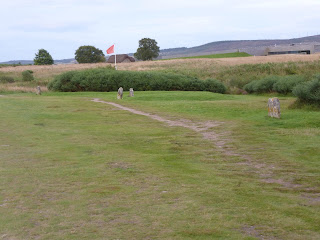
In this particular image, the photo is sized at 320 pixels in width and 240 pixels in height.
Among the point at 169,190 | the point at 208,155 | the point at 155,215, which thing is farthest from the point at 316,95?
the point at 155,215

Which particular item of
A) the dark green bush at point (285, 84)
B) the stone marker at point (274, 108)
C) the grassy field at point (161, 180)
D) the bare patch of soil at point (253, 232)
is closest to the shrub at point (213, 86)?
the dark green bush at point (285, 84)

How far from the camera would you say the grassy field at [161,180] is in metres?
5.88

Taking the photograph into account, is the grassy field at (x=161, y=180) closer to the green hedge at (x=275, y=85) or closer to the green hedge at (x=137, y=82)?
the green hedge at (x=275, y=85)

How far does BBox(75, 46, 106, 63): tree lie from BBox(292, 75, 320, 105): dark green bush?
96917 millimetres

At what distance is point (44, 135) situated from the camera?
14664 millimetres

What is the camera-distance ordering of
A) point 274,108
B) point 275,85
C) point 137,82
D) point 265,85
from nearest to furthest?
point 274,108
point 275,85
point 265,85
point 137,82

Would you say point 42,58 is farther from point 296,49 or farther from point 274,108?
point 274,108

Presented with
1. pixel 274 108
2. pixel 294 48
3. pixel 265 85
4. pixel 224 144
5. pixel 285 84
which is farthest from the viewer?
pixel 294 48

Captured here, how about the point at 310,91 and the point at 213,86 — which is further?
the point at 213,86

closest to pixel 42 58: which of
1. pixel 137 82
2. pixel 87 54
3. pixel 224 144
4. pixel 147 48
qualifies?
pixel 87 54

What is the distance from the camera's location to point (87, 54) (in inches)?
4446

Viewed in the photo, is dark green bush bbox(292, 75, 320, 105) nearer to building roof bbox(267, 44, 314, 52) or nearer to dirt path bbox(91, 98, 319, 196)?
dirt path bbox(91, 98, 319, 196)

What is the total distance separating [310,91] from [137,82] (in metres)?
25.6

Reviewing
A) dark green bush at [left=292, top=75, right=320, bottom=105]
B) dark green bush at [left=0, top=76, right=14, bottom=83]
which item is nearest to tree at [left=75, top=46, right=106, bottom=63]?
dark green bush at [left=0, top=76, right=14, bottom=83]
